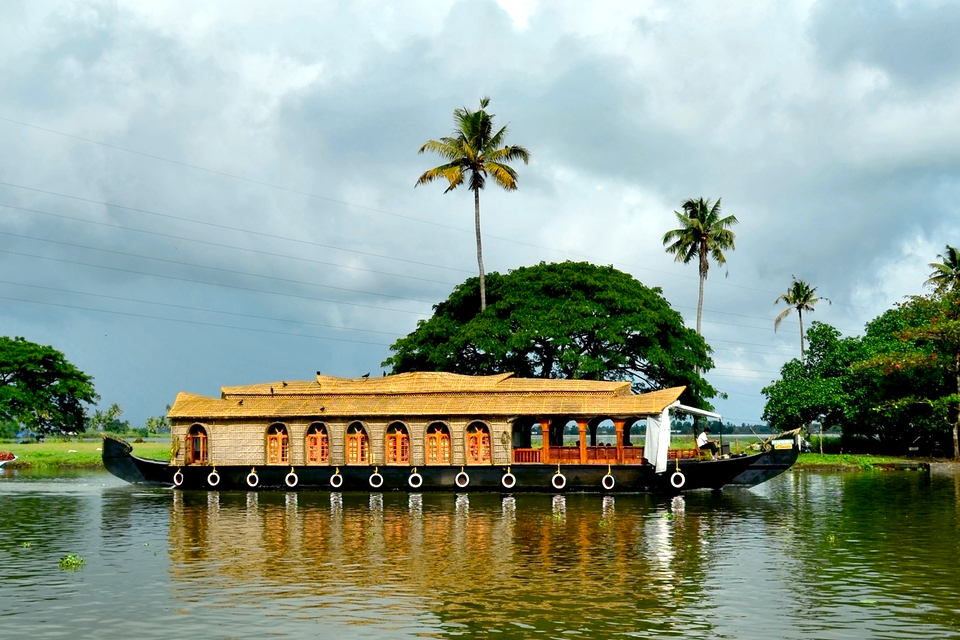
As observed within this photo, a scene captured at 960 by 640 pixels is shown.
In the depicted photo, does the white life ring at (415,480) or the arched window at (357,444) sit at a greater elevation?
the arched window at (357,444)

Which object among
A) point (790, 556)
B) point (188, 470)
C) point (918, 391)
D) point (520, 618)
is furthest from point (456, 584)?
point (918, 391)

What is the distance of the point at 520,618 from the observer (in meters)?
13.0

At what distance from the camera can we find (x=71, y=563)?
1753 centimetres

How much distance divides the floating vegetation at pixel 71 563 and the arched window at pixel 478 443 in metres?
15.5

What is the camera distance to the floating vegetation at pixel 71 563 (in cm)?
1736

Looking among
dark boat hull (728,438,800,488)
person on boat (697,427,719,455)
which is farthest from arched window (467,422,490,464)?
dark boat hull (728,438,800,488)

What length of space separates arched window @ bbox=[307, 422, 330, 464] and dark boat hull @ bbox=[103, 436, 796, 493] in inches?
18.8

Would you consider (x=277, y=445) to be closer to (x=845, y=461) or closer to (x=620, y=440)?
(x=620, y=440)

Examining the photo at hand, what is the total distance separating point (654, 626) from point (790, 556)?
651cm

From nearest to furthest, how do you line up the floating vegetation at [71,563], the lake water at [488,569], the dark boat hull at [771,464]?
the lake water at [488,569]
the floating vegetation at [71,563]
the dark boat hull at [771,464]

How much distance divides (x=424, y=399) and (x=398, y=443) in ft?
5.54

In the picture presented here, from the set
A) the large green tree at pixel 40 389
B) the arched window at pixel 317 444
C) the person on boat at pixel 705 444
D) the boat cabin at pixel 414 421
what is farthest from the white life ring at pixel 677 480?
the large green tree at pixel 40 389

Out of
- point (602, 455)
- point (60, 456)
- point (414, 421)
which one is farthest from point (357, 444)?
point (60, 456)

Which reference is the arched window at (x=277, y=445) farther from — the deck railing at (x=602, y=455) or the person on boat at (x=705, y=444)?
the person on boat at (x=705, y=444)
